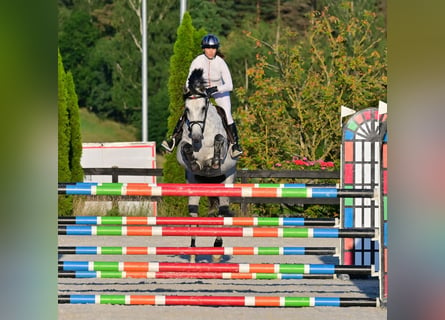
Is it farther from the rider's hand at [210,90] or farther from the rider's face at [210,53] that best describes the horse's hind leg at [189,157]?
the rider's face at [210,53]

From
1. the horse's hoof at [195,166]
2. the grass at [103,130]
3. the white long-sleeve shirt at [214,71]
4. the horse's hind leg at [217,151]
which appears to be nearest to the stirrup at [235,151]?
the horse's hind leg at [217,151]

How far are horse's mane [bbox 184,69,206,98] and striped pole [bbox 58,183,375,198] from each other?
3.22 m

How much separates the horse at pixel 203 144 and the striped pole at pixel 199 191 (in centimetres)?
324

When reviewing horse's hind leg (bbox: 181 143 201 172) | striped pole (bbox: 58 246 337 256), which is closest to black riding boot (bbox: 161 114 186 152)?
horse's hind leg (bbox: 181 143 201 172)

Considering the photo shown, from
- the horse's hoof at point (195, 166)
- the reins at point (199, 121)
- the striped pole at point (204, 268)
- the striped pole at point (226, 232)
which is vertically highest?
the reins at point (199, 121)

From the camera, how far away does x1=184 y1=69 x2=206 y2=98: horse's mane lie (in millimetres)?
9344

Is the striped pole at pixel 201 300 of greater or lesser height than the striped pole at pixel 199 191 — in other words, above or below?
below

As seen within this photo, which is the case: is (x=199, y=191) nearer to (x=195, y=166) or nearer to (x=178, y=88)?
(x=195, y=166)

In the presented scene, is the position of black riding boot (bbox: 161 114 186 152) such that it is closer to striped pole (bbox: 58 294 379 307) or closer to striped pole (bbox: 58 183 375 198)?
striped pole (bbox: 58 183 375 198)

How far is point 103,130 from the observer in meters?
44.6

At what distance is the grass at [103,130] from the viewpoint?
142ft
